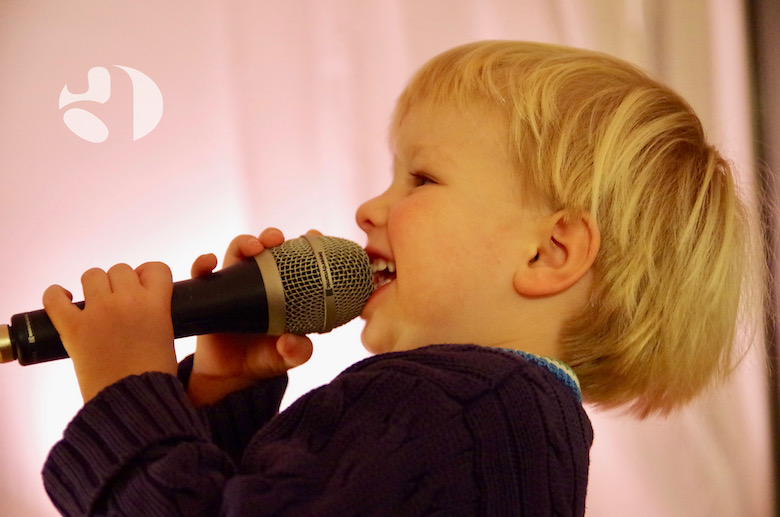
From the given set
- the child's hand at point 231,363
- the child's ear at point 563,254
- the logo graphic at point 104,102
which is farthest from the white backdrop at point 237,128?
the child's ear at point 563,254

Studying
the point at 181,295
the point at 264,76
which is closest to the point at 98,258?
the point at 264,76

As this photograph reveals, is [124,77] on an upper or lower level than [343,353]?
upper

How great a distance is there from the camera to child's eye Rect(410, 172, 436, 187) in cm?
Answer: 86

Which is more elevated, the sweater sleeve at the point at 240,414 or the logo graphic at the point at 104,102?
the logo graphic at the point at 104,102

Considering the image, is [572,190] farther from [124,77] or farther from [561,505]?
[124,77]

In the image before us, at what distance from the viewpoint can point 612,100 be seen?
86cm

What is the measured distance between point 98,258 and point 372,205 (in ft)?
1.90

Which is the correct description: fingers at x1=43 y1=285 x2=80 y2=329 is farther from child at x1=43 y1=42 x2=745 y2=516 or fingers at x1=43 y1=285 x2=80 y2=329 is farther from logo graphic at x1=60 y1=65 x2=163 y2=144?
logo graphic at x1=60 y1=65 x2=163 y2=144

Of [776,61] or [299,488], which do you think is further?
[776,61]

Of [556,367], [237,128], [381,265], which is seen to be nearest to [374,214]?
[381,265]

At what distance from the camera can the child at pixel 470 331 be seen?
634 millimetres

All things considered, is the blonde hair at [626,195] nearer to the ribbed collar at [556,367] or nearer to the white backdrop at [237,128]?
the ribbed collar at [556,367]

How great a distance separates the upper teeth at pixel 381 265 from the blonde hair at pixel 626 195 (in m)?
0.18

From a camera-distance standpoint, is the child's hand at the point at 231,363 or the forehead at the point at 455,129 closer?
the forehead at the point at 455,129
